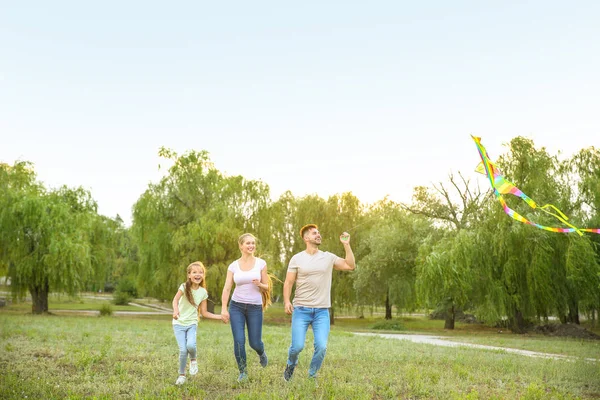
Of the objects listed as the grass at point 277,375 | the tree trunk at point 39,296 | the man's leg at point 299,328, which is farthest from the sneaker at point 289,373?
the tree trunk at point 39,296

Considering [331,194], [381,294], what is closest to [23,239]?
[331,194]

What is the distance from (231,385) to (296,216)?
2673 centimetres

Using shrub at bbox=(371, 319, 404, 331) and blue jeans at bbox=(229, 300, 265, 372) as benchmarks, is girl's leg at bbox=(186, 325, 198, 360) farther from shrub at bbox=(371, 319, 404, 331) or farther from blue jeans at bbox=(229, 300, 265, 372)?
shrub at bbox=(371, 319, 404, 331)

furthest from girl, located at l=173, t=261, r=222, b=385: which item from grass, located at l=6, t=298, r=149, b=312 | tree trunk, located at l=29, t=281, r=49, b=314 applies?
grass, located at l=6, t=298, r=149, b=312

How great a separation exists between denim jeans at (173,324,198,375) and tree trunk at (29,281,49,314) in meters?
22.8

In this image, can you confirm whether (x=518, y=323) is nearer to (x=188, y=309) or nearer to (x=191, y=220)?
(x=191, y=220)

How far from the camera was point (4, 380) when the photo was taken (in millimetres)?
6844

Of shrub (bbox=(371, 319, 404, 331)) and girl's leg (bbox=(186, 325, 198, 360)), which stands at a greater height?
girl's leg (bbox=(186, 325, 198, 360))

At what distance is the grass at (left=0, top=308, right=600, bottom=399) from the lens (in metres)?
6.47

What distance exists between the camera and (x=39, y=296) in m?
28.0

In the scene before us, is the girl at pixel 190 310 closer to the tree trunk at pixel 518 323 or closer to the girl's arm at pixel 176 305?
the girl's arm at pixel 176 305

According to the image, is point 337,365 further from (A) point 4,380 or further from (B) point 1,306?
(B) point 1,306

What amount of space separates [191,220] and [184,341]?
23498 millimetres

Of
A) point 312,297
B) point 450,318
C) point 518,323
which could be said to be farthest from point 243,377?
point 450,318
